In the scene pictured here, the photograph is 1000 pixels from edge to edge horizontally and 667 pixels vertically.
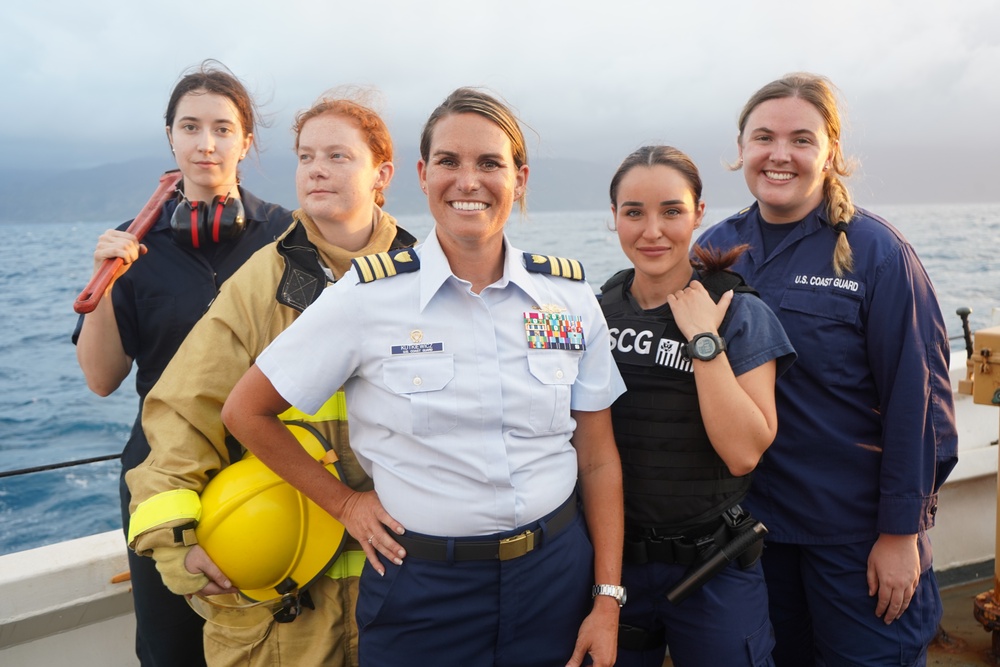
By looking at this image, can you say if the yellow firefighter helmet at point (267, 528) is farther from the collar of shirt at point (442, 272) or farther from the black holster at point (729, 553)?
the black holster at point (729, 553)

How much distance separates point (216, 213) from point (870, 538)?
7.24 feet

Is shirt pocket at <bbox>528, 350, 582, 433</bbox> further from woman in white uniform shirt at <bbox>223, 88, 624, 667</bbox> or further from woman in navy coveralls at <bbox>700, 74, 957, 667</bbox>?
woman in navy coveralls at <bbox>700, 74, 957, 667</bbox>

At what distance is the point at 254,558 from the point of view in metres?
1.82

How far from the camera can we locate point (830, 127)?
→ 233 cm

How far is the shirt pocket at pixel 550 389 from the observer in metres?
1.74

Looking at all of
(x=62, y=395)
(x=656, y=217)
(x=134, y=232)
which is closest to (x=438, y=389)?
(x=656, y=217)

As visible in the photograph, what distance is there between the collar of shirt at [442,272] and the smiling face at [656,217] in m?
0.37

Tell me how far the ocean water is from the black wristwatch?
0.55m

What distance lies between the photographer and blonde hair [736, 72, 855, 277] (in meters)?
2.28

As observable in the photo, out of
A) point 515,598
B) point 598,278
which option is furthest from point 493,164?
point 598,278

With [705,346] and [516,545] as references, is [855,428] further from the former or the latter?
[516,545]

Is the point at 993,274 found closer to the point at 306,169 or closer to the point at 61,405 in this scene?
the point at 61,405

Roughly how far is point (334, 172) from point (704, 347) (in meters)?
1.09

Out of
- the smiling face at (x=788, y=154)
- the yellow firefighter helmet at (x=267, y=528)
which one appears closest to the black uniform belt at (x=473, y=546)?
the yellow firefighter helmet at (x=267, y=528)
